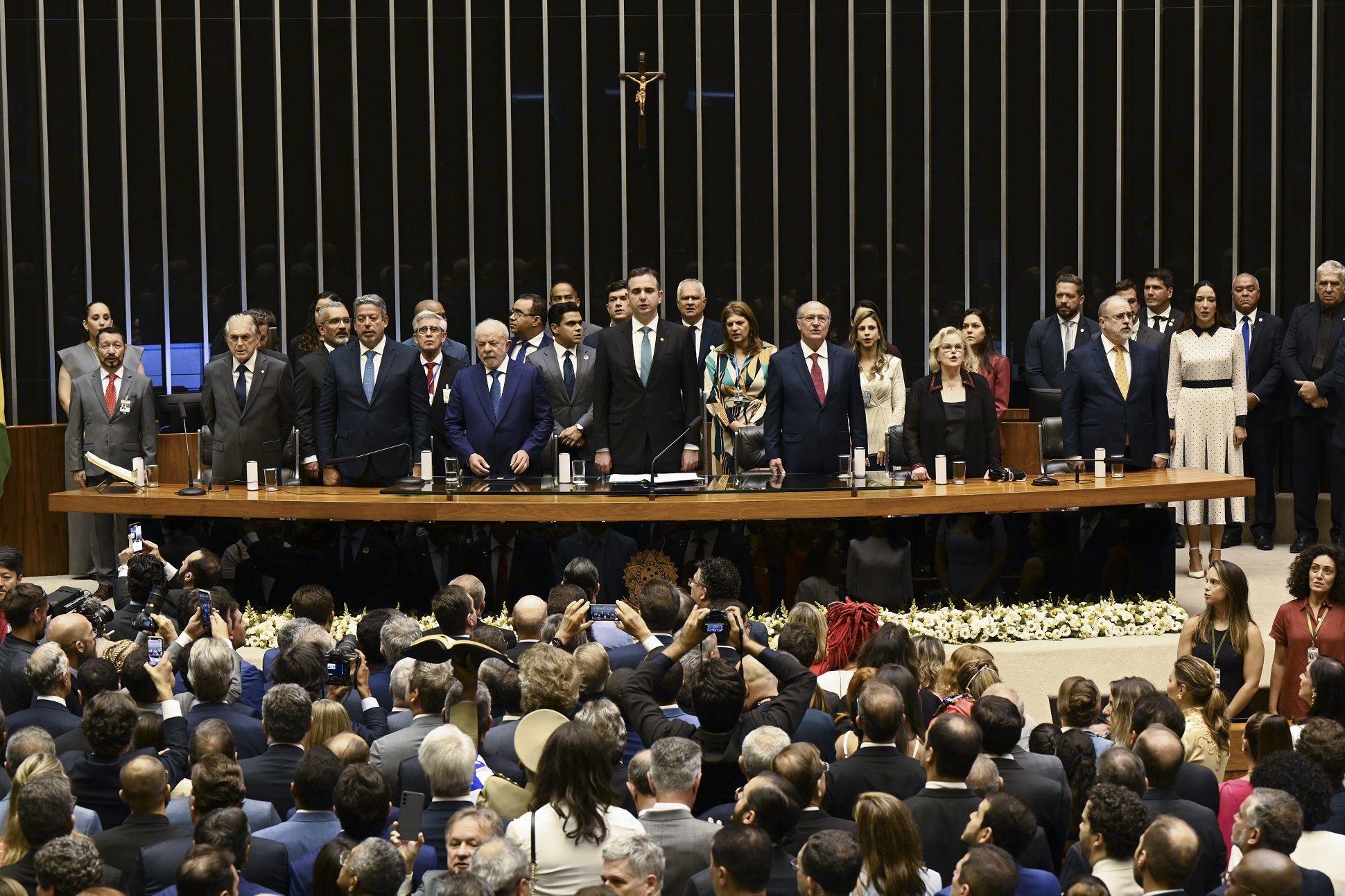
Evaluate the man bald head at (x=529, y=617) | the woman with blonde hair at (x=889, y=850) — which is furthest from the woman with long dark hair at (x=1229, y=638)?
the woman with blonde hair at (x=889, y=850)

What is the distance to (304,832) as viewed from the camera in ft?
13.0

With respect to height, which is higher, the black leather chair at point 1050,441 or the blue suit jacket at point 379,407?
the blue suit jacket at point 379,407

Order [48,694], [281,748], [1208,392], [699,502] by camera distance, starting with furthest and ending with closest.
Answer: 1. [1208,392]
2. [699,502]
3. [48,694]
4. [281,748]

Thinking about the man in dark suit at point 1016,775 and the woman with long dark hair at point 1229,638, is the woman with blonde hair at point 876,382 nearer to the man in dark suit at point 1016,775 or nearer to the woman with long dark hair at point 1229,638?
the woman with long dark hair at point 1229,638

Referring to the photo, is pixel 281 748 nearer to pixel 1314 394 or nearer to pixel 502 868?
pixel 502 868

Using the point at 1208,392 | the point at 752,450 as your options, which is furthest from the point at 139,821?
the point at 1208,392

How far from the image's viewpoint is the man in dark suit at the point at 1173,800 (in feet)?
13.1

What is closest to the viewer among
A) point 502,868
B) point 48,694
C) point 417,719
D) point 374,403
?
point 502,868

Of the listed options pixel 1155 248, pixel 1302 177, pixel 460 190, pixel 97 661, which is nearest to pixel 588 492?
pixel 97 661

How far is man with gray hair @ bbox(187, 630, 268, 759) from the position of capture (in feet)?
15.6

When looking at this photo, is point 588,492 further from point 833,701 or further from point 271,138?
point 271,138

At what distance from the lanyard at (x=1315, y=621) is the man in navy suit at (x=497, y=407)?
11.9ft

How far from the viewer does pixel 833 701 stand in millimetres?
5156

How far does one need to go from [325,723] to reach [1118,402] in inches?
199
